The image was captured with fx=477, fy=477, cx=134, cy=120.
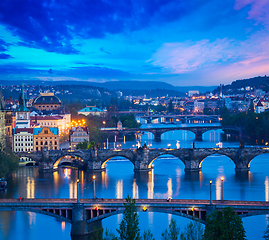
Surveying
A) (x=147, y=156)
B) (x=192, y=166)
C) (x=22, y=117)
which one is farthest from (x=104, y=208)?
(x=22, y=117)

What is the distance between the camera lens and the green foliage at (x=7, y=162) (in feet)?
137

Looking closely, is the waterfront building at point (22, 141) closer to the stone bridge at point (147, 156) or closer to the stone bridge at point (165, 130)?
the stone bridge at point (147, 156)

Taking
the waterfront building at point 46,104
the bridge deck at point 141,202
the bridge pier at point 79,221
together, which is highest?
the waterfront building at point 46,104

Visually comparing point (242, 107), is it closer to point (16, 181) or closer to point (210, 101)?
point (210, 101)

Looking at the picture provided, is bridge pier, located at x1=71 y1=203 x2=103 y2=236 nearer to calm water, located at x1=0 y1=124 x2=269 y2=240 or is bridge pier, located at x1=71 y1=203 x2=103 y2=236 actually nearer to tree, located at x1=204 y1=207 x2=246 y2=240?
calm water, located at x1=0 y1=124 x2=269 y2=240

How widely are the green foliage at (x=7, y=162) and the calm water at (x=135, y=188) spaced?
1019 mm

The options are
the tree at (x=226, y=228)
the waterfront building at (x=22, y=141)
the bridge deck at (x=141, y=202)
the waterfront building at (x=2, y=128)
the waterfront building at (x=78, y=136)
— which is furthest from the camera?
the waterfront building at (x=78, y=136)

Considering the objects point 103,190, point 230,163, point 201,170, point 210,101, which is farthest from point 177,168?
point 210,101

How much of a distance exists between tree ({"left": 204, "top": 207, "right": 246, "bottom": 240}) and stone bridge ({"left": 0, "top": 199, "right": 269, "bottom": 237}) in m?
3.57

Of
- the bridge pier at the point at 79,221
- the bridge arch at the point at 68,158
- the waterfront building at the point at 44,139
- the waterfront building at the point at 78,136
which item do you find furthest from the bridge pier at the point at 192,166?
the bridge pier at the point at 79,221

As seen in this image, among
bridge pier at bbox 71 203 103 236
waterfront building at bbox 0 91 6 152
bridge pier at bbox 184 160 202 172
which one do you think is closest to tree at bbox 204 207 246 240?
bridge pier at bbox 71 203 103 236

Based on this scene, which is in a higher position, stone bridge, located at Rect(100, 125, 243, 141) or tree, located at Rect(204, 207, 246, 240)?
stone bridge, located at Rect(100, 125, 243, 141)

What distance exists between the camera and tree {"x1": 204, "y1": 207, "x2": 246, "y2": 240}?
787 inches

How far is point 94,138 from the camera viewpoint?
68.0 m
